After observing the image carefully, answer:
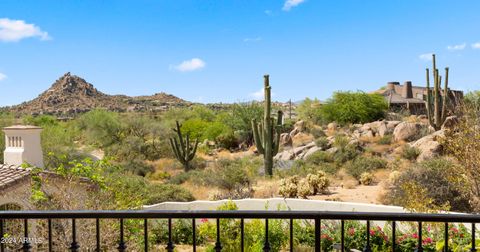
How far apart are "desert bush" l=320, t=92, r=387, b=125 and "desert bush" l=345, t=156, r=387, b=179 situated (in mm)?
18378

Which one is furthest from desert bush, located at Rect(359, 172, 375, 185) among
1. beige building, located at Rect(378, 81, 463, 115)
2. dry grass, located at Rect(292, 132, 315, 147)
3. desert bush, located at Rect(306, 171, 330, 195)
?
beige building, located at Rect(378, 81, 463, 115)

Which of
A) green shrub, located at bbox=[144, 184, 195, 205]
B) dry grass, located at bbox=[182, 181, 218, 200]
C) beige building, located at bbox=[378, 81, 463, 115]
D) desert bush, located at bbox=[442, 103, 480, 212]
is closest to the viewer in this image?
desert bush, located at bbox=[442, 103, 480, 212]

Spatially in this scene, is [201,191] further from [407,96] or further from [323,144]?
[407,96]

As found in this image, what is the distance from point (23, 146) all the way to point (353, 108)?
31.4 m

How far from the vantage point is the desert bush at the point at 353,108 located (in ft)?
128

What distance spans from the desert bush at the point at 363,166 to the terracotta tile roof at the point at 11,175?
1297 cm

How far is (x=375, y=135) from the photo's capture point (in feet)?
100

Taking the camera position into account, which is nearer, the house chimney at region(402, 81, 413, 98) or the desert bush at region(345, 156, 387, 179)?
the desert bush at region(345, 156, 387, 179)

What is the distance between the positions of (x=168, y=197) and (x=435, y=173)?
828 centimetres

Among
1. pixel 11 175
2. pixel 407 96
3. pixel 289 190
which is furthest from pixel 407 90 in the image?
pixel 11 175

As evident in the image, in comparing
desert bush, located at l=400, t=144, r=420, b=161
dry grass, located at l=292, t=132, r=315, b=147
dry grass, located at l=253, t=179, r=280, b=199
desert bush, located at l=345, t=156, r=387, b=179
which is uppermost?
dry grass, located at l=292, t=132, r=315, b=147

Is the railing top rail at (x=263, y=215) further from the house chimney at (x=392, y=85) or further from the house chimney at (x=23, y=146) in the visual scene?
the house chimney at (x=392, y=85)

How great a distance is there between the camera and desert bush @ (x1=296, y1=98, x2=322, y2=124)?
139ft

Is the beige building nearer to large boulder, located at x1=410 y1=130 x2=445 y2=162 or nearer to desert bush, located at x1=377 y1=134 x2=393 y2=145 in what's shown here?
desert bush, located at x1=377 y1=134 x2=393 y2=145
